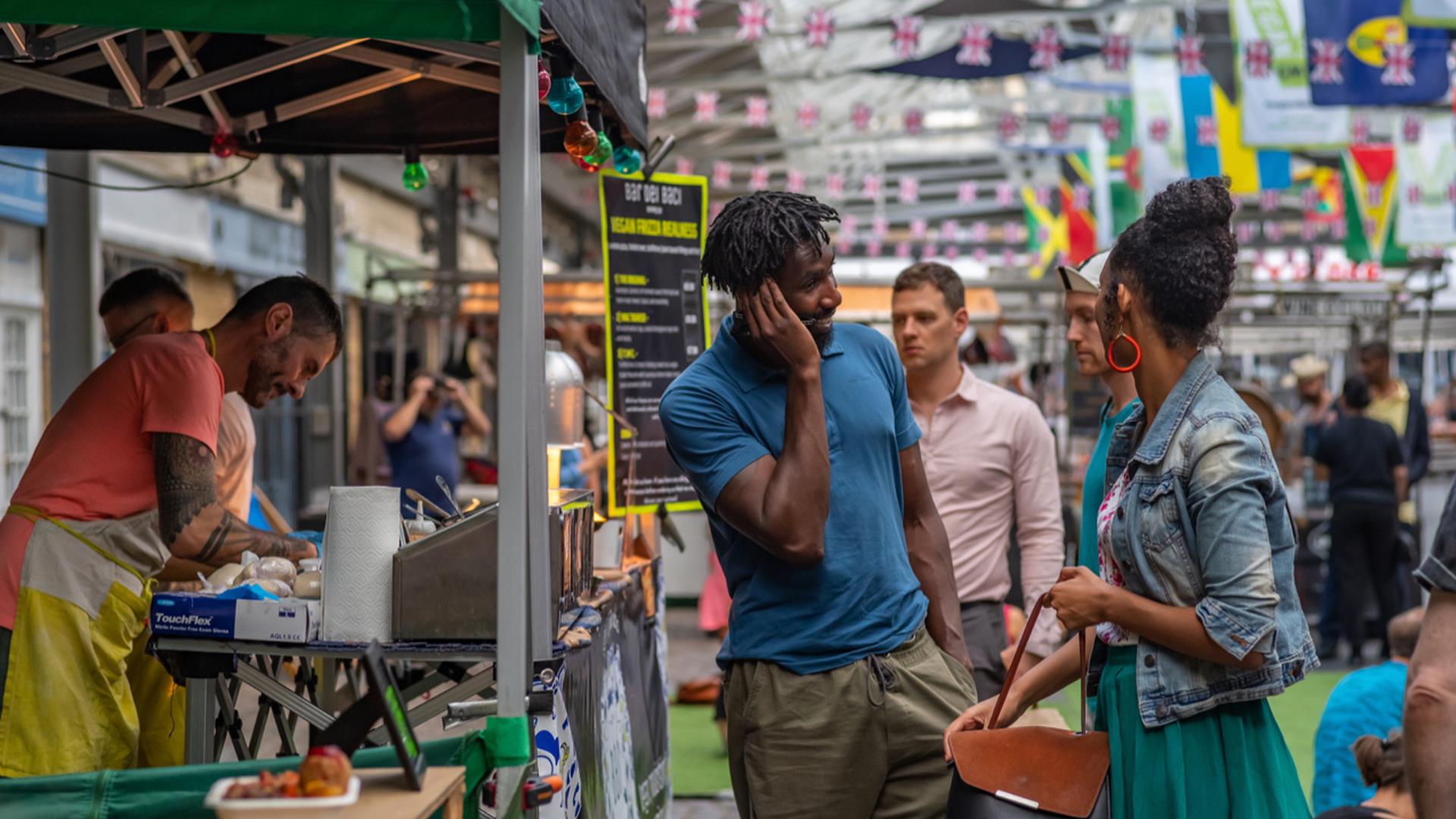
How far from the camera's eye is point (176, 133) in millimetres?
4930

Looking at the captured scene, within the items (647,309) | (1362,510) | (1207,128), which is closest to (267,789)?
(647,309)

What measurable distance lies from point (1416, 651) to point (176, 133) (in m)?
4.00

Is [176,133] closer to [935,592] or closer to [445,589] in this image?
[445,589]

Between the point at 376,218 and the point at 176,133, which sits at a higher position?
the point at 376,218

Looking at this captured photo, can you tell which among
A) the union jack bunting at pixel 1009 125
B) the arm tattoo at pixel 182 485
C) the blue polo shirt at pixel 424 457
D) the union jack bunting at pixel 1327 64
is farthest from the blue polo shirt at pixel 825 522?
the union jack bunting at pixel 1009 125

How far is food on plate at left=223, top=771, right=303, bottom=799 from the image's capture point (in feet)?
6.84

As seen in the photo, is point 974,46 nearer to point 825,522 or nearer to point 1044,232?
point 825,522

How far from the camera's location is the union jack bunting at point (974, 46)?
39.3 feet

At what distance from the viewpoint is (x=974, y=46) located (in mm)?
12047

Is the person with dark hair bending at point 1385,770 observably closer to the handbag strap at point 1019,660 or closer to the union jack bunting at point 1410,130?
the handbag strap at point 1019,660

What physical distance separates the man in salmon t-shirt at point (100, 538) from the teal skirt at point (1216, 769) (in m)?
2.21

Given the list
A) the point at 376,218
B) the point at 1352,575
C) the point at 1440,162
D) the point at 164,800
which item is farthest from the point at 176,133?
the point at 376,218

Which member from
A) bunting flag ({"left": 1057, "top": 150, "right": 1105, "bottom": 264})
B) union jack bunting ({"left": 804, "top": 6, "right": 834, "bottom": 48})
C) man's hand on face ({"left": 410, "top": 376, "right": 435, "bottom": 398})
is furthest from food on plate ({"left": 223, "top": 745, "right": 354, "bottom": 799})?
bunting flag ({"left": 1057, "top": 150, "right": 1105, "bottom": 264})

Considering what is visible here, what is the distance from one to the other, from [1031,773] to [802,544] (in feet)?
1.89
